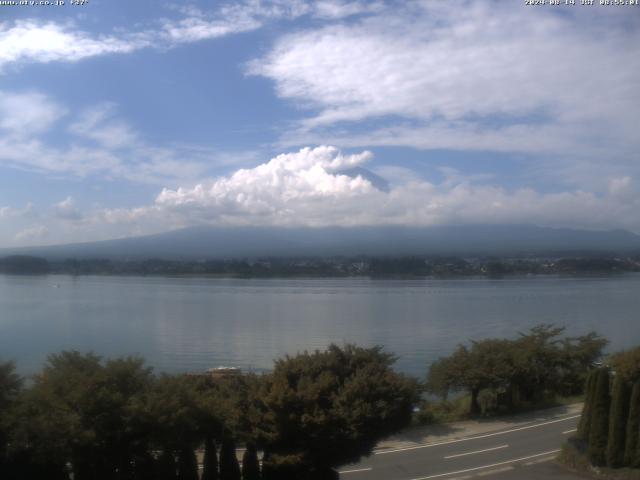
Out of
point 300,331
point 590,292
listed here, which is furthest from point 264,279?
point 300,331

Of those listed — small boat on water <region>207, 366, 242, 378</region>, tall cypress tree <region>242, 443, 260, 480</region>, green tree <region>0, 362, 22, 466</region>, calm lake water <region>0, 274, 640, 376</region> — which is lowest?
calm lake water <region>0, 274, 640, 376</region>

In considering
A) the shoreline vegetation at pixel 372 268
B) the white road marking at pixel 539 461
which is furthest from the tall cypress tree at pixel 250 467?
the shoreline vegetation at pixel 372 268

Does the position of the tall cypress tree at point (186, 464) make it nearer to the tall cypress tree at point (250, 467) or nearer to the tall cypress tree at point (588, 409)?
the tall cypress tree at point (250, 467)

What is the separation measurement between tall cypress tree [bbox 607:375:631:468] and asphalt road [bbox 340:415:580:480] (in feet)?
2.44

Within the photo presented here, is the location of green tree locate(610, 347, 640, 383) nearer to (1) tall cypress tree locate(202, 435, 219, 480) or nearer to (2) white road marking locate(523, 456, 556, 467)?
(2) white road marking locate(523, 456, 556, 467)

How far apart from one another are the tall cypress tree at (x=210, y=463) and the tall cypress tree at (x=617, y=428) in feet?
18.4

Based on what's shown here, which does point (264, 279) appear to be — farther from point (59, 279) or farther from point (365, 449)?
point (365, 449)

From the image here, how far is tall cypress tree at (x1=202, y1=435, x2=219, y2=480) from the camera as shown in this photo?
827cm

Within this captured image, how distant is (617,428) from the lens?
375 inches

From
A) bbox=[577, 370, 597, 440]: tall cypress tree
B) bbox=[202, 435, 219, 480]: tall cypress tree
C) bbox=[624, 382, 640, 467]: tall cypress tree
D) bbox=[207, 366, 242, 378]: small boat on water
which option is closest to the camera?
bbox=[202, 435, 219, 480]: tall cypress tree

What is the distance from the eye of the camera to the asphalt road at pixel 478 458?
10.4m

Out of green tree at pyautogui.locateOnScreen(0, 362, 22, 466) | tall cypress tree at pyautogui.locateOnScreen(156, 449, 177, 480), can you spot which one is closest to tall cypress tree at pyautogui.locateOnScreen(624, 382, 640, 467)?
tall cypress tree at pyautogui.locateOnScreen(156, 449, 177, 480)

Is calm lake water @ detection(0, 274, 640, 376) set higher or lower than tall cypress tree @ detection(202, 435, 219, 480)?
lower

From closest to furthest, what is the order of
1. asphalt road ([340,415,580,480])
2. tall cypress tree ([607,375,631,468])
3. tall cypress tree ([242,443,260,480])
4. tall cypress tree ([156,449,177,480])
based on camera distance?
1. tall cypress tree ([156,449,177,480])
2. tall cypress tree ([242,443,260,480])
3. tall cypress tree ([607,375,631,468])
4. asphalt road ([340,415,580,480])
